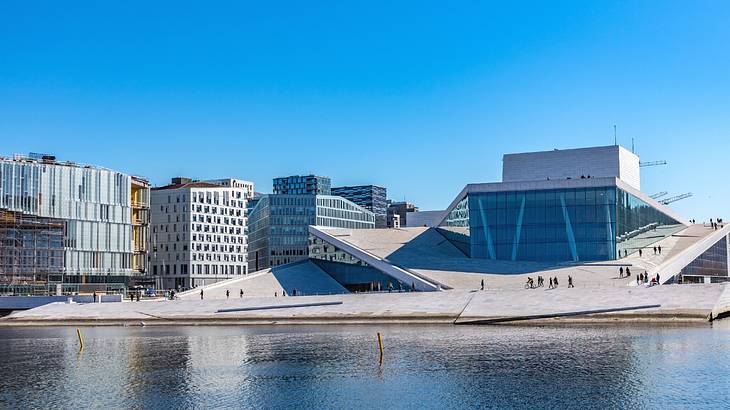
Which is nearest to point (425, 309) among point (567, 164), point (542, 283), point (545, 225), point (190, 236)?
point (542, 283)

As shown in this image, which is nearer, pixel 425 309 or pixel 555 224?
pixel 425 309

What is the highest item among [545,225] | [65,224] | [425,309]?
[65,224]

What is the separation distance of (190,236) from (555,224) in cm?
7480

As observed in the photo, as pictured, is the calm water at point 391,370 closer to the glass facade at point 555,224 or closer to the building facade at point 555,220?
the glass facade at point 555,224

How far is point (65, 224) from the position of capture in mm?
101875

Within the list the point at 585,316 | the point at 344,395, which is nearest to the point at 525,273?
the point at 585,316

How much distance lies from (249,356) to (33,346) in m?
15.4

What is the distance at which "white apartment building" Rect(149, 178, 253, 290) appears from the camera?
448ft

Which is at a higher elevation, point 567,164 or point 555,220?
point 567,164

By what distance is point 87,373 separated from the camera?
35.4 m

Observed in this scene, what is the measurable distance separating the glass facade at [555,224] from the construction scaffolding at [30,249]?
46768 mm

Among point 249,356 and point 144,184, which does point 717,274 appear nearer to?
point 249,356

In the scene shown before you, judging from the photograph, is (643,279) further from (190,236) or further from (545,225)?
(190,236)

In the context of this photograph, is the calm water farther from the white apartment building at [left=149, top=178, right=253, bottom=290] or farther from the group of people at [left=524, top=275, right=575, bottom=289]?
the white apartment building at [left=149, top=178, right=253, bottom=290]
